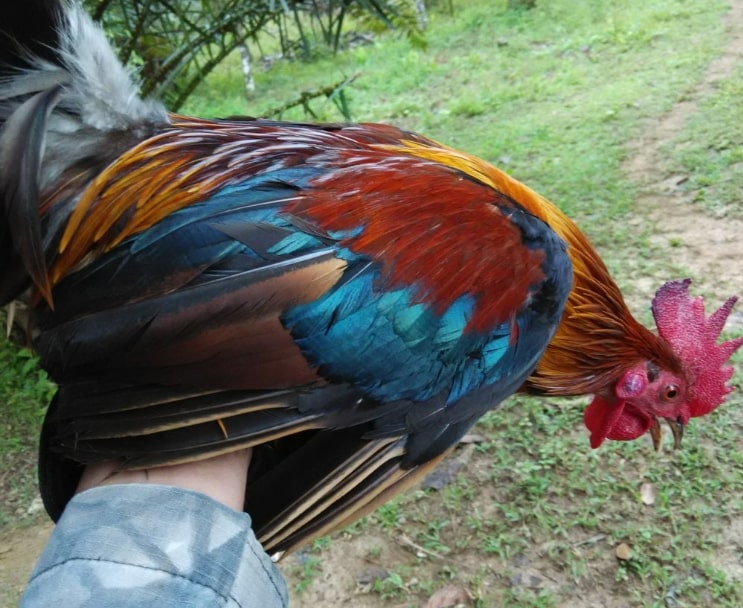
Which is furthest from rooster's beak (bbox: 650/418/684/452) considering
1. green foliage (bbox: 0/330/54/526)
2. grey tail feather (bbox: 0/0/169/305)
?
green foliage (bbox: 0/330/54/526)

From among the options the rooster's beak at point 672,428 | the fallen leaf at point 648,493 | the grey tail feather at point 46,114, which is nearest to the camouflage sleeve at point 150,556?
the grey tail feather at point 46,114

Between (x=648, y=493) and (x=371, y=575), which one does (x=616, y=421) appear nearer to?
(x=648, y=493)

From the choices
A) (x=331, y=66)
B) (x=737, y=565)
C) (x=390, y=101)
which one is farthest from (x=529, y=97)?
(x=737, y=565)

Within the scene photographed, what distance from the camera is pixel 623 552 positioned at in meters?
2.62

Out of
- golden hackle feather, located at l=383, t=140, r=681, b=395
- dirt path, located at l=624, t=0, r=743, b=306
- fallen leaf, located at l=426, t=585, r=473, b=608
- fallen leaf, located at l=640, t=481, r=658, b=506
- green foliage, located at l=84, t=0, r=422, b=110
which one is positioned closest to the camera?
golden hackle feather, located at l=383, t=140, r=681, b=395

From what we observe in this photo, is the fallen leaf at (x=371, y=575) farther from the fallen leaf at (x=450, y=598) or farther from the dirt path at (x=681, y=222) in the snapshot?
the dirt path at (x=681, y=222)

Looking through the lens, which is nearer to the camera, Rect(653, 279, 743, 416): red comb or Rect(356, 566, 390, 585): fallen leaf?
Rect(653, 279, 743, 416): red comb

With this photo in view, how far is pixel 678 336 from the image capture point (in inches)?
92.0

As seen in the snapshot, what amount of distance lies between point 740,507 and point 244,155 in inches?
96.8

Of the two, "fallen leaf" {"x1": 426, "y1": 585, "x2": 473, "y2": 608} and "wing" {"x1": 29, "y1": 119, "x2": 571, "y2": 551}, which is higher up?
"wing" {"x1": 29, "y1": 119, "x2": 571, "y2": 551}

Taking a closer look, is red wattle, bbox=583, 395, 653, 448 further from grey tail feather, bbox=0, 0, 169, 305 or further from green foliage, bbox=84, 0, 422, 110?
green foliage, bbox=84, 0, 422, 110

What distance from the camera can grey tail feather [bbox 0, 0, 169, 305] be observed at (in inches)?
56.8

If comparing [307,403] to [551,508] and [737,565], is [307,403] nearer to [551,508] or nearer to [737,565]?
[551,508]

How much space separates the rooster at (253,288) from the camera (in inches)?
53.9
